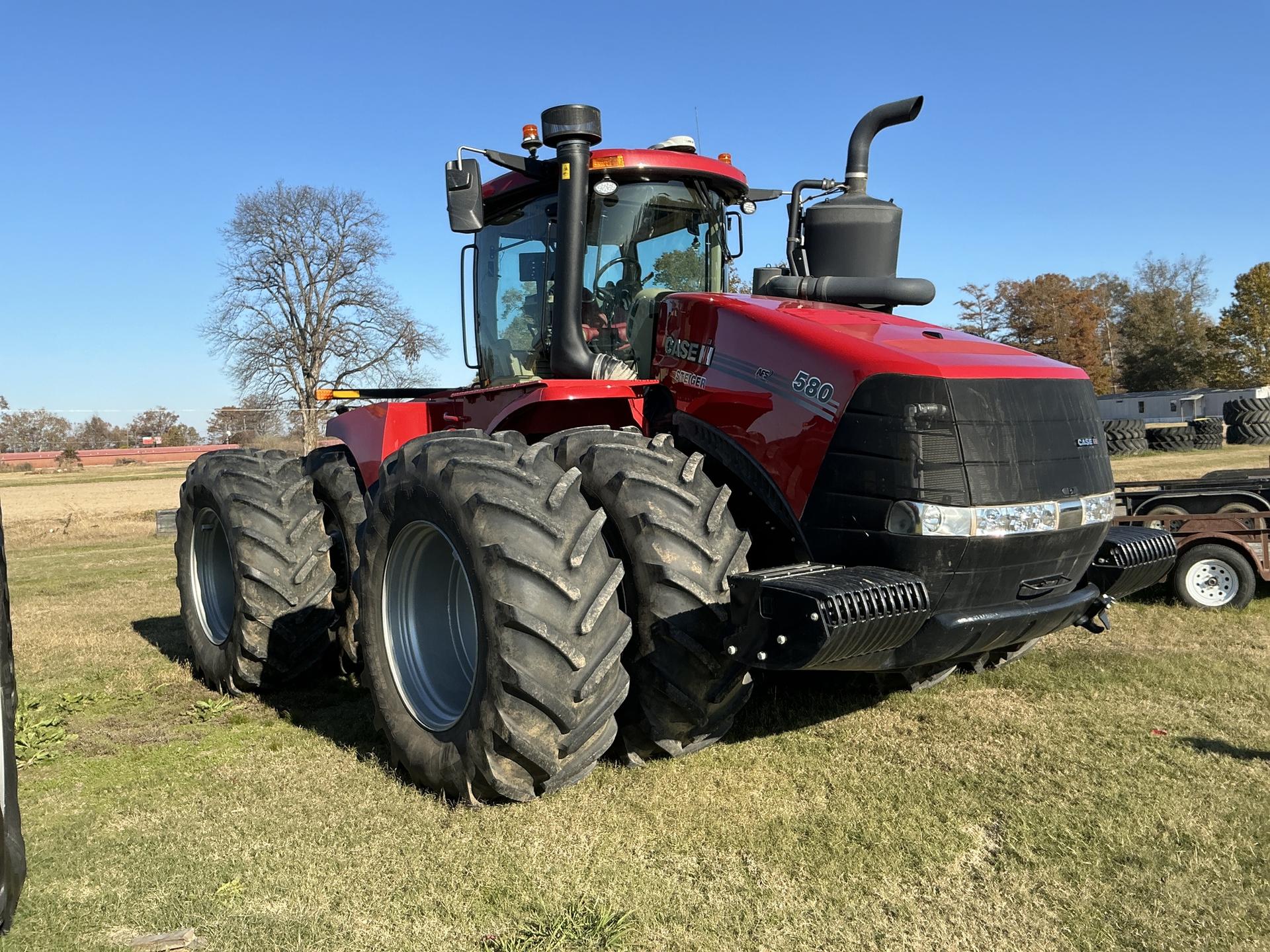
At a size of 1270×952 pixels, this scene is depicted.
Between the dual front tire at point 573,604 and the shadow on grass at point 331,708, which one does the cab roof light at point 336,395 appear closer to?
the shadow on grass at point 331,708

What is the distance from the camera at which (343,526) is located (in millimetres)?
6121

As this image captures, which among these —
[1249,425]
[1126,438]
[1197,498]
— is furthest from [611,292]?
[1249,425]

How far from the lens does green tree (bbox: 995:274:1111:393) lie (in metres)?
51.9

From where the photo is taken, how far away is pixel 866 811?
3703 mm

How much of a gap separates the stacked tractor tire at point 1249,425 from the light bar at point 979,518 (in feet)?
97.7

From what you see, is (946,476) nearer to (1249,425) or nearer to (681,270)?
(681,270)

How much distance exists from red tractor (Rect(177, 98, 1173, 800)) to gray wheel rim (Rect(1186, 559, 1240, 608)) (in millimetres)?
3356

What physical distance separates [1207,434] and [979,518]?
2851 centimetres

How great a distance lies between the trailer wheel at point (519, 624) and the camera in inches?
136

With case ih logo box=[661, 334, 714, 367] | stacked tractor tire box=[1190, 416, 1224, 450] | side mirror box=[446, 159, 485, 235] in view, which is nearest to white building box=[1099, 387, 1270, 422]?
stacked tractor tire box=[1190, 416, 1224, 450]

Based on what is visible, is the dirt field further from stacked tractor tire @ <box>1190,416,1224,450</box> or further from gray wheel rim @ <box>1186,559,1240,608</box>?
stacked tractor tire @ <box>1190,416,1224,450</box>

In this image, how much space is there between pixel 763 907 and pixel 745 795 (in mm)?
833

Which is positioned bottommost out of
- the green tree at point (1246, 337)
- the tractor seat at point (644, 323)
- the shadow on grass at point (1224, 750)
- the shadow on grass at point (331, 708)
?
the shadow on grass at point (331, 708)

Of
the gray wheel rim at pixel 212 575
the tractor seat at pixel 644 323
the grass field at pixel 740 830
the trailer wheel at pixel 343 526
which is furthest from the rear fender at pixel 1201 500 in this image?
the gray wheel rim at pixel 212 575
